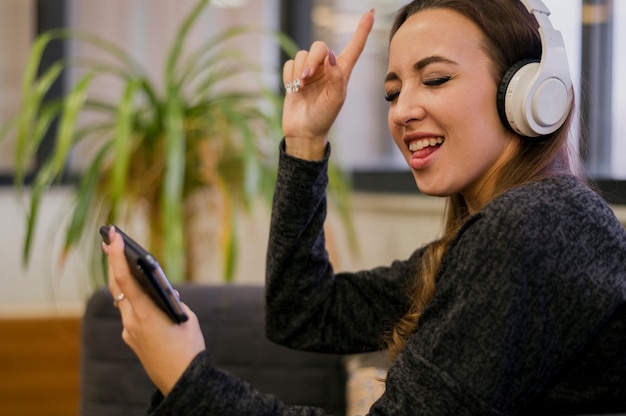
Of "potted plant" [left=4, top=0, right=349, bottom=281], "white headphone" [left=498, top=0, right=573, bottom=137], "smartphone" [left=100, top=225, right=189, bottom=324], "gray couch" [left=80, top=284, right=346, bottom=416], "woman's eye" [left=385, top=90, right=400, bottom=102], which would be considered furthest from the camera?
"potted plant" [left=4, top=0, right=349, bottom=281]

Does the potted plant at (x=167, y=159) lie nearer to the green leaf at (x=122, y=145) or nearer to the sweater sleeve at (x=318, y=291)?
the green leaf at (x=122, y=145)

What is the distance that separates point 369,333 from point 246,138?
2.96 feet

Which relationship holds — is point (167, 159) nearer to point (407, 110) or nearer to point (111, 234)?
point (407, 110)

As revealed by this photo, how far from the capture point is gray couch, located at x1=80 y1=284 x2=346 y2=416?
1.54m

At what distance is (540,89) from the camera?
0.98 m

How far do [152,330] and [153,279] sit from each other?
7 centimetres

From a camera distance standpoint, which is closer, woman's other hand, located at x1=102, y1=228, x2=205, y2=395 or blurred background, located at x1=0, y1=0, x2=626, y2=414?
woman's other hand, located at x1=102, y1=228, x2=205, y2=395

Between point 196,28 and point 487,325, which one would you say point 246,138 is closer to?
point 487,325

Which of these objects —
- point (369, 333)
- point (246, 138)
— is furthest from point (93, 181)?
point (369, 333)

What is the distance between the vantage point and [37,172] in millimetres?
3463

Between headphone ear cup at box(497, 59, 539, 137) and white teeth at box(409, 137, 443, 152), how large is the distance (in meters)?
0.08

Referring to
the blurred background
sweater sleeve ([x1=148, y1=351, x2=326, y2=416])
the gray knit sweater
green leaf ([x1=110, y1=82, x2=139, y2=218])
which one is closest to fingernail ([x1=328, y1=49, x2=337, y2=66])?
the gray knit sweater

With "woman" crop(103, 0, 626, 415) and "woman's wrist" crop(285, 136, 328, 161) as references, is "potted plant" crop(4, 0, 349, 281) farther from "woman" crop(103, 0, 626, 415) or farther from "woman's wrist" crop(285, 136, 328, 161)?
"woman" crop(103, 0, 626, 415)

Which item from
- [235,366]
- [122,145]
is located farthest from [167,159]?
[235,366]
